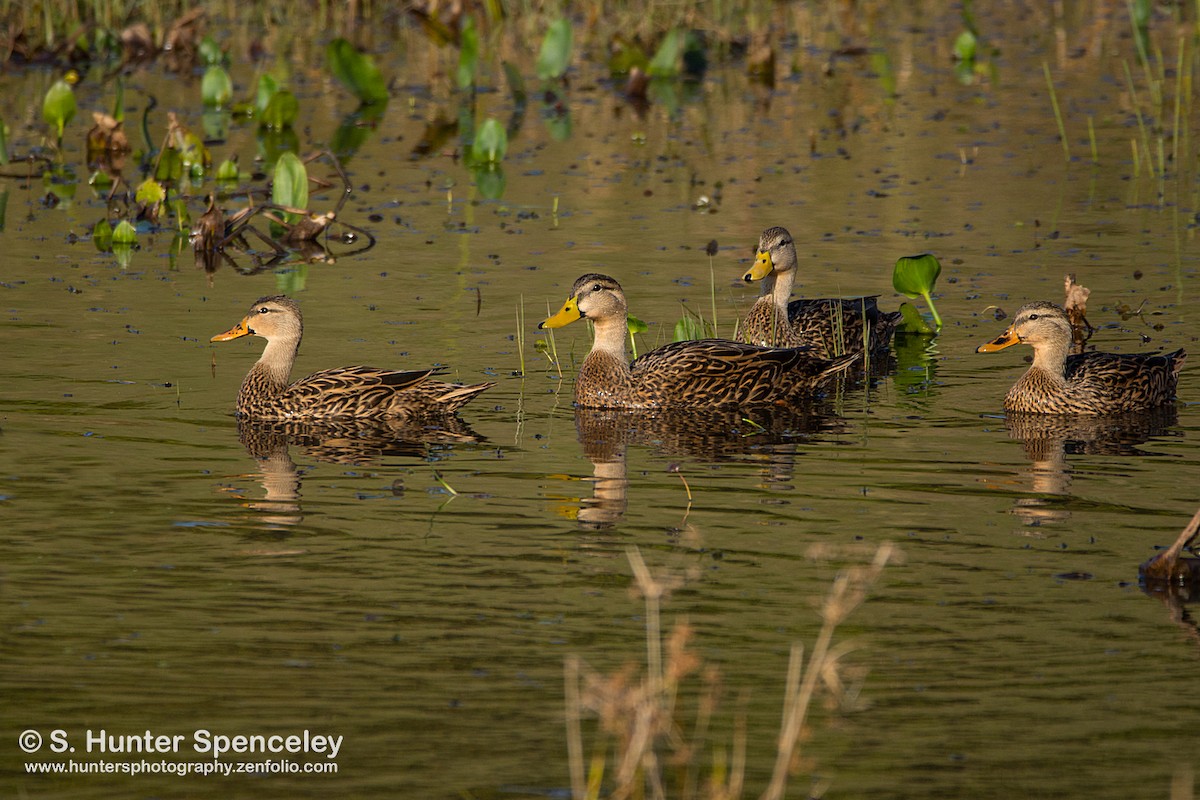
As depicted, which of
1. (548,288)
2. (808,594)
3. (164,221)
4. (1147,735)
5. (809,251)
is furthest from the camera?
(164,221)

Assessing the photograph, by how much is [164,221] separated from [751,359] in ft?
27.3

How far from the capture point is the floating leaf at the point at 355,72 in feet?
79.6

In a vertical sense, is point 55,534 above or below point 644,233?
below

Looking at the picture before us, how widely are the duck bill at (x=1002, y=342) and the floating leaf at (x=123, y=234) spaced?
8583 millimetres

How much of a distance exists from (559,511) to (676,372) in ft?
10.4

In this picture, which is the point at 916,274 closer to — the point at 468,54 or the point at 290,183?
the point at 290,183

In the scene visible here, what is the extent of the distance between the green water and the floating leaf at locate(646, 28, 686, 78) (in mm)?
6666

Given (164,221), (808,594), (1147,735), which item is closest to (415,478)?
(808,594)

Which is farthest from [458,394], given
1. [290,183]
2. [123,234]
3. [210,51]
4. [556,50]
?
[210,51]

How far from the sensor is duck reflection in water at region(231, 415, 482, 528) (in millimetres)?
11219

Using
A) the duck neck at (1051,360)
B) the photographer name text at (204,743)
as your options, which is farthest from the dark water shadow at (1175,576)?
the duck neck at (1051,360)

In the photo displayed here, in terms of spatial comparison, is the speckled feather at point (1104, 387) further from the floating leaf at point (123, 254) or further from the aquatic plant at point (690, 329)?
the floating leaf at point (123, 254)

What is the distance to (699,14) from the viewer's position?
30094 mm

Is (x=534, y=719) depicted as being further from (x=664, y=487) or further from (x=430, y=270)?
(x=430, y=270)
